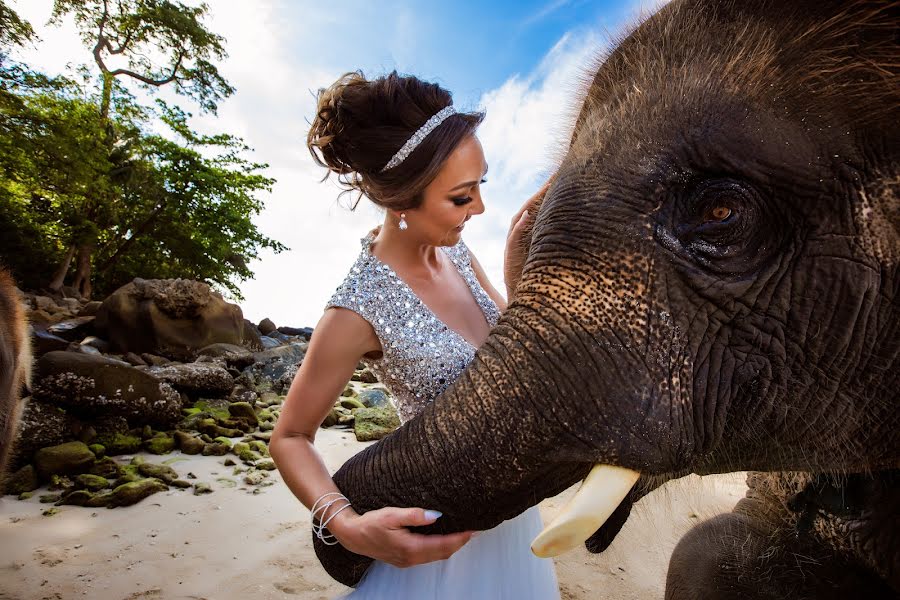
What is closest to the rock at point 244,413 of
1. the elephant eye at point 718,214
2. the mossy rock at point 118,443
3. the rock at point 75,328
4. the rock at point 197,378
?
the rock at point 197,378

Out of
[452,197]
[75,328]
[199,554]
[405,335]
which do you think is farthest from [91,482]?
[75,328]

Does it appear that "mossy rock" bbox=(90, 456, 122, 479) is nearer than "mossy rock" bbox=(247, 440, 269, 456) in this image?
Yes

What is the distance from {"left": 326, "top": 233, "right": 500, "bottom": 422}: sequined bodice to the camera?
2268 mm

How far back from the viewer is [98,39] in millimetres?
22766

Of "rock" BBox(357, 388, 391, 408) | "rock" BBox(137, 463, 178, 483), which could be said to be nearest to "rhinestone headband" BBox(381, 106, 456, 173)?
"rock" BBox(137, 463, 178, 483)

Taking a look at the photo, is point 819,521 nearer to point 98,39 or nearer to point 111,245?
point 111,245

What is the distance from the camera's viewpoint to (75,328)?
11703 mm

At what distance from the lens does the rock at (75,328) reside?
1131 cm

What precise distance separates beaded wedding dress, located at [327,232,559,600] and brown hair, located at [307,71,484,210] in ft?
1.12

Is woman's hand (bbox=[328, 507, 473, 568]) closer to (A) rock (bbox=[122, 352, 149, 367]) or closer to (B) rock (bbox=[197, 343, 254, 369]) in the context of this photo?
(B) rock (bbox=[197, 343, 254, 369])

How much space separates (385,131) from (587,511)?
1.77 m

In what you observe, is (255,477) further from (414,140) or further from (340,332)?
(414,140)

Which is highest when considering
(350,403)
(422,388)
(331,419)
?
(422,388)

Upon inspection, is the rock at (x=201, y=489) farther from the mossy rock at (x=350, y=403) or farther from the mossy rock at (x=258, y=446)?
the mossy rock at (x=350, y=403)
